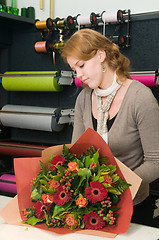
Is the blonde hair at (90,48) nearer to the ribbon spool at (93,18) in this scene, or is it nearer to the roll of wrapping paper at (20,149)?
the ribbon spool at (93,18)

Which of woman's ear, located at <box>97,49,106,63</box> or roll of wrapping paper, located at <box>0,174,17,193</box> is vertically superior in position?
woman's ear, located at <box>97,49,106,63</box>

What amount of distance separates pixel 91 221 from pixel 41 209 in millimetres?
162

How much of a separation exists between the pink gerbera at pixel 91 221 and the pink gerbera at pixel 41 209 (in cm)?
12

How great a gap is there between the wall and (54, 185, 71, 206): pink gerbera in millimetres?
2077

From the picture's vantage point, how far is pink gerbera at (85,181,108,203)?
3.41 ft

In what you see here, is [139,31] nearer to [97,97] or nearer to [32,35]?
[32,35]

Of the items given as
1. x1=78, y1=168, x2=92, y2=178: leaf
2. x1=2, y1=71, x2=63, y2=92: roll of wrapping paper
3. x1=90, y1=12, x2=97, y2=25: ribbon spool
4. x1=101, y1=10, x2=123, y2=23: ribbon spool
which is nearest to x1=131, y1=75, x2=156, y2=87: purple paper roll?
x1=101, y1=10, x2=123, y2=23: ribbon spool

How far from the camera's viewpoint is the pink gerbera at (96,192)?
40.9 inches

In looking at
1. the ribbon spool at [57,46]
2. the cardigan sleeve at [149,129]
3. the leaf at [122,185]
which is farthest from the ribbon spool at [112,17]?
the leaf at [122,185]

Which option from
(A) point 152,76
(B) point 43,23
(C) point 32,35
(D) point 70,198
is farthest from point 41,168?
(C) point 32,35

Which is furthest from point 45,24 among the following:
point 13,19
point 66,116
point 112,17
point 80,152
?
point 80,152

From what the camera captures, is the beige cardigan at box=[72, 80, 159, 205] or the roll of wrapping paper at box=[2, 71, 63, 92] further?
the roll of wrapping paper at box=[2, 71, 63, 92]

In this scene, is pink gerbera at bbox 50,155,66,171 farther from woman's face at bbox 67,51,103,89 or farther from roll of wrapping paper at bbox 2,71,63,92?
roll of wrapping paper at bbox 2,71,63,92

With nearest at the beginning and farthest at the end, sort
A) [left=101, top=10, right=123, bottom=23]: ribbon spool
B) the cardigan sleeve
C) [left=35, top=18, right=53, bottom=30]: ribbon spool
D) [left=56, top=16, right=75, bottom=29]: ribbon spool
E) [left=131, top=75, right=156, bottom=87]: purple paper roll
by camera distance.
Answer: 1. the cardigan sleeve
2. [left=131, top=75, right=156, bottom=87]: purple paper roll
3. [left=101, top=10, right=123, bottom=23]: ribbon spool
4. [left=56, top=16, right=75, bottom=29]: ribbon spool
5. [left=35, top=18, right=53, bottom=30]: ribbon spool
